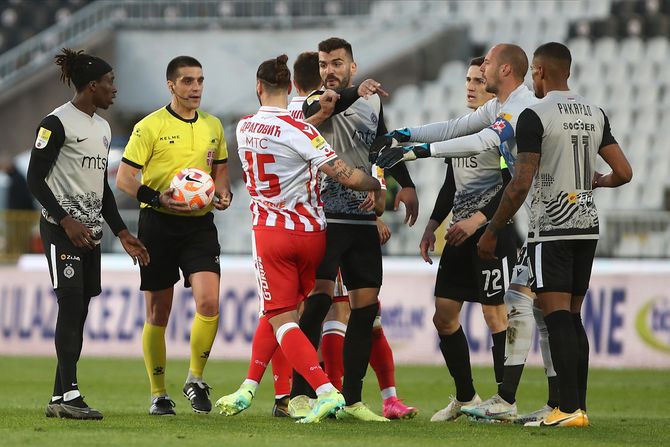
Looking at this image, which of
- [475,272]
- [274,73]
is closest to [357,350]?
[475,272]

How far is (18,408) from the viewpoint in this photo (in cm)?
964

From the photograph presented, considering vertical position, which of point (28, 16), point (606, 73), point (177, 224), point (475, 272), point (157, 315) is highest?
point (28, 16)

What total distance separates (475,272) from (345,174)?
156cm

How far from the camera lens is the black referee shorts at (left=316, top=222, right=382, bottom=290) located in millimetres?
8812

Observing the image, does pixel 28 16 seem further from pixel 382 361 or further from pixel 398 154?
pixel 398 154

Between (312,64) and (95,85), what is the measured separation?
4.82ft

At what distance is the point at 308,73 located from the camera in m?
9.22

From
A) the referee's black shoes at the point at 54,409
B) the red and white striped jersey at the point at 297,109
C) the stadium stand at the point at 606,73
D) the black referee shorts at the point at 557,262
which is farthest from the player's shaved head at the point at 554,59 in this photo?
the stadium stand at the point at 606,73

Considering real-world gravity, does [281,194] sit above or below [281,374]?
above

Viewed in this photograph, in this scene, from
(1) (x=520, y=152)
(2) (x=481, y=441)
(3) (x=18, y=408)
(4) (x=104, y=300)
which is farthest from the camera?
(4) (x=104, y=300)

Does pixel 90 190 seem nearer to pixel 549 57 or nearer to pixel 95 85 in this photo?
pixel 95 85

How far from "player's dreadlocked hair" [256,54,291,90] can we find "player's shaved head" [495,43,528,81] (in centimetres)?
142

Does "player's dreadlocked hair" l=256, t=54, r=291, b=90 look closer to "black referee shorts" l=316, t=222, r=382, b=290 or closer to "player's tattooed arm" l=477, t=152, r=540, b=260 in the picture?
"black referee shorts" l=316, t=222, r=382, b=290

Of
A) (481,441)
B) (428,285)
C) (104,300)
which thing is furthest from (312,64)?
(104,300)
